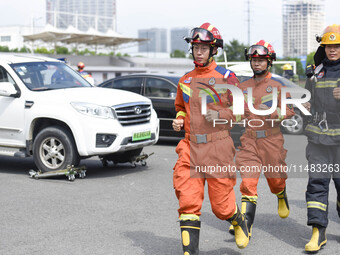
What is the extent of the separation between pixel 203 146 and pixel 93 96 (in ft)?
14.8

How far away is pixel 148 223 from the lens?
617cm

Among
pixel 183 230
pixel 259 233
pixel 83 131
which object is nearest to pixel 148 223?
pixel 259 233

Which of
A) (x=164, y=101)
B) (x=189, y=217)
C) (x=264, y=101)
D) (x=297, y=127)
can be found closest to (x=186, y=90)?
(x=189, y=217)

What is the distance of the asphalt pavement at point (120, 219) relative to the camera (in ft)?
17.3

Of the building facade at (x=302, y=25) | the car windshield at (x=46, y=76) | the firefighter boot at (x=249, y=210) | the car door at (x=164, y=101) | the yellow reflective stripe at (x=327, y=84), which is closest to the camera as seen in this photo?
the yellow reflective stripe at (x=327, y=84)

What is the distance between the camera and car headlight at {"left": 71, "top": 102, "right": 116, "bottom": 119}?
873 centimetres

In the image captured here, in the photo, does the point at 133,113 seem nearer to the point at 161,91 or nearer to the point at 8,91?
the point at 8,91

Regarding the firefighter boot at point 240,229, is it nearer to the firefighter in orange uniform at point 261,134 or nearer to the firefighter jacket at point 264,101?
the firefighter in orange uniform at point 261,134

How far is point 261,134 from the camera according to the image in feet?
18.5

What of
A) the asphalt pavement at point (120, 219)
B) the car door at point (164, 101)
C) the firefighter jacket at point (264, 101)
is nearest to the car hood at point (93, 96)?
the asphalt pavement at point (120, 219)

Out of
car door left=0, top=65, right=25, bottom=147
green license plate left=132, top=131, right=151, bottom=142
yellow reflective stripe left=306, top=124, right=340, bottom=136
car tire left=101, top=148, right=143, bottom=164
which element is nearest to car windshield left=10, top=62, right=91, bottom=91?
car door left=0, top=65, right=25, bottom=147

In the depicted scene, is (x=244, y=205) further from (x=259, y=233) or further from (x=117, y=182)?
(x=117, y=182)

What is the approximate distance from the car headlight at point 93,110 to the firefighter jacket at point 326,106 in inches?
165

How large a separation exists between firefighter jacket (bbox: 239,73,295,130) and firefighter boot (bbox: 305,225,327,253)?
1087 mm
